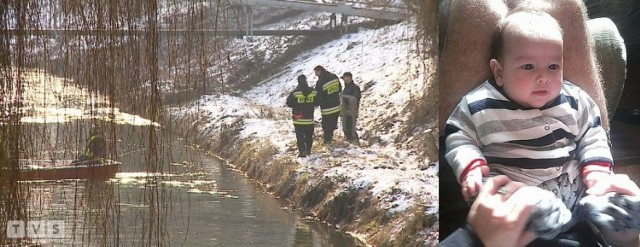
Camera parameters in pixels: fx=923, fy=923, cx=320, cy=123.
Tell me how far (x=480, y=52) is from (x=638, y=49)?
53cm

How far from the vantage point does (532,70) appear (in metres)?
2.88

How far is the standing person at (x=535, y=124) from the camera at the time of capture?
114 inches

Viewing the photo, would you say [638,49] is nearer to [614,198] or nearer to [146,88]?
[614,198]

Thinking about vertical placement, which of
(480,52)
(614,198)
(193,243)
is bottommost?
(193,243)

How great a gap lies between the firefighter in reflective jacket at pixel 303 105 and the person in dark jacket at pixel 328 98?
0.03 metres

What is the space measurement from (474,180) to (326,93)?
1.85 ft

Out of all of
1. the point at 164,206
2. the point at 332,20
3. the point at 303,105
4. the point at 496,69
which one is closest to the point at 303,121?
the point at 303,105

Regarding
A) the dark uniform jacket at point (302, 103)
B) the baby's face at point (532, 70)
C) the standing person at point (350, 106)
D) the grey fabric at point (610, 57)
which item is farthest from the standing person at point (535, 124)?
the dark uniform jacket at point (302, 103)

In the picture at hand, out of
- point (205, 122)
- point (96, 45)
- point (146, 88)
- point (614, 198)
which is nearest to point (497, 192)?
point (614, 198)

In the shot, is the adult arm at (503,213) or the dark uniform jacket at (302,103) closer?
the adult arm at (503,213)

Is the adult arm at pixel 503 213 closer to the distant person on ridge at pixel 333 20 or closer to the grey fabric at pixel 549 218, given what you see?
the grey fabric at pixel 549 218

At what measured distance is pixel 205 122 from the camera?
3020mm

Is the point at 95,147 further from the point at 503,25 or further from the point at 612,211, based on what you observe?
the point at 612,211

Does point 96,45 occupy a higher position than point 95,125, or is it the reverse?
point 96,45
